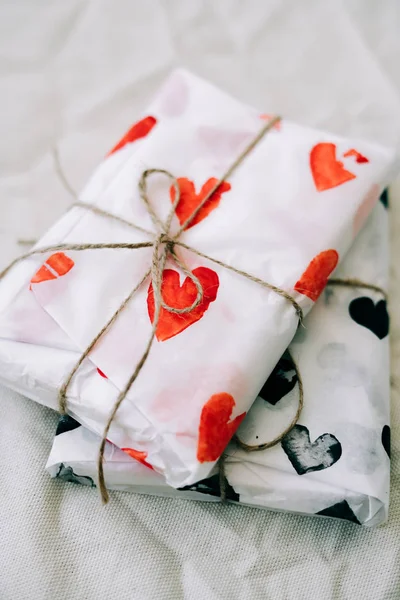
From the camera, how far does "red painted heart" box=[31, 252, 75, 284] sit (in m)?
0.64

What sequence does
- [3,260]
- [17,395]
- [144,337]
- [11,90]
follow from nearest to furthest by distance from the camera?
1. [144,337]
2. [17,395]
3. [3,260]
4. [11,90]

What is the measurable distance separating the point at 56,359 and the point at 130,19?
0.72 meters

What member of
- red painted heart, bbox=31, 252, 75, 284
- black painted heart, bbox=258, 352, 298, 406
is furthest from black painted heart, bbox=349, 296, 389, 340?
red painted heart, bbox=31, 252, 75, 284

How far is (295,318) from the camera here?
0.63 m

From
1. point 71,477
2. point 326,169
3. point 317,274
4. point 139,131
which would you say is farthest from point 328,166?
point 71,477

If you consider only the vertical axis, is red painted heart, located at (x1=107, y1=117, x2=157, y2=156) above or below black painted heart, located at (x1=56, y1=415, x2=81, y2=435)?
above

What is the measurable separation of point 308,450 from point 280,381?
88 mm

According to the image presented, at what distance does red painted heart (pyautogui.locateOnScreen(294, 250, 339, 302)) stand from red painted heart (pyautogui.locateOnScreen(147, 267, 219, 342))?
0.10m

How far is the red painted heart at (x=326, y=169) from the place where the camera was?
70cm

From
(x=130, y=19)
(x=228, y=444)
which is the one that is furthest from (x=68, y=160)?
(x=228, y=444)

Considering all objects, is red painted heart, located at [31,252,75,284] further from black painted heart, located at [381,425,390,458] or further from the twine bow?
black painted heart, located at [381,425,390,458]

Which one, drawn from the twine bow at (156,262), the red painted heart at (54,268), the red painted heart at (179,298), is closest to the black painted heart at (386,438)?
the twine bow at (156,262)

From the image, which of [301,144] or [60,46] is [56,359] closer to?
[301,144]

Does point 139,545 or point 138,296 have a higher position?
point 138,296
